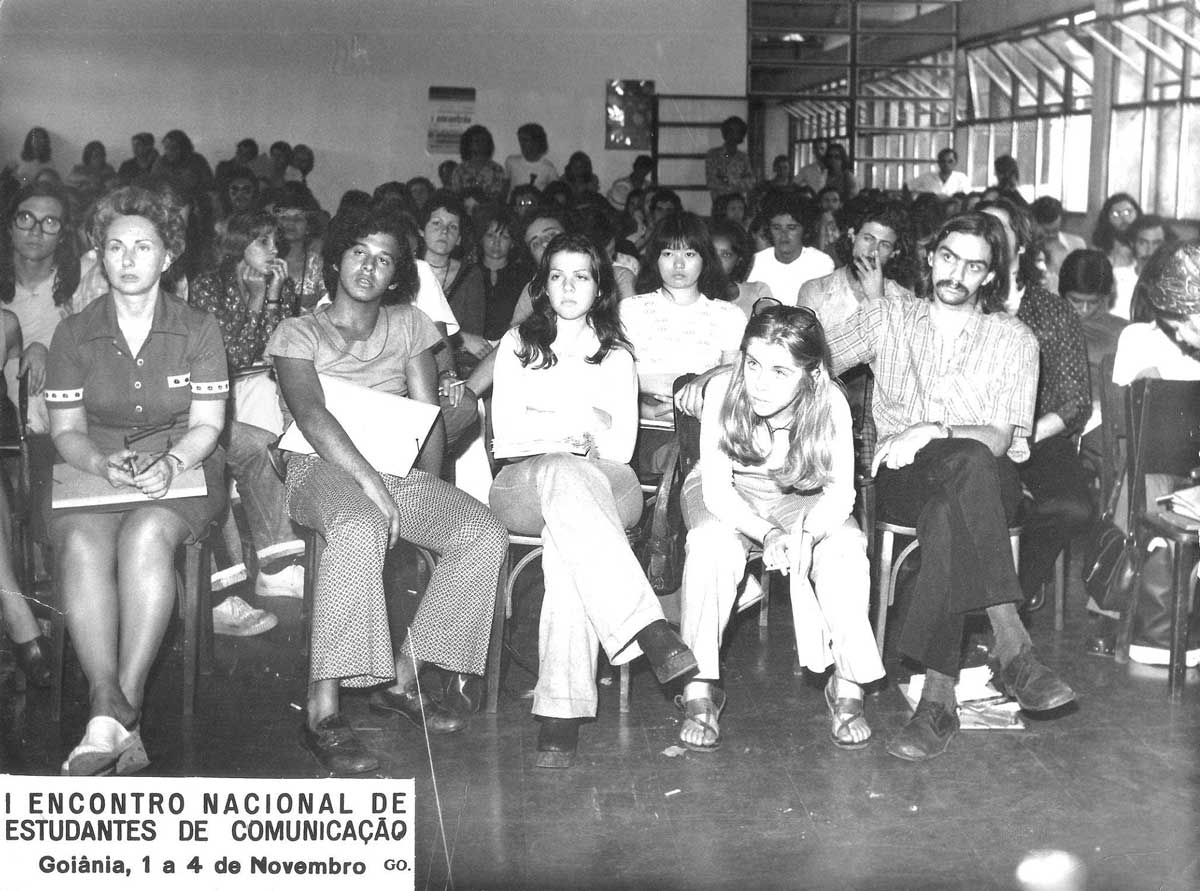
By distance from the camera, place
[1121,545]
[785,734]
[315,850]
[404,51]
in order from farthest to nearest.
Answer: [404,51], [1121,545], [785,734], [315,850]

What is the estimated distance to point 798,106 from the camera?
9.81 meters

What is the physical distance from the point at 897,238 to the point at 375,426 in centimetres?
218

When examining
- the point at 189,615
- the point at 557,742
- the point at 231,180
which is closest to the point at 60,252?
the point at 189,615

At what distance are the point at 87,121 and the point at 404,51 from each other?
1.40 meters

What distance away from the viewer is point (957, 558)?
3.62 metres

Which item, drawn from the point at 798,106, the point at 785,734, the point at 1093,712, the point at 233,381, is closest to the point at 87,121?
the point at 233,381

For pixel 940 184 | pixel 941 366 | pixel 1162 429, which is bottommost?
pixel 1162 429

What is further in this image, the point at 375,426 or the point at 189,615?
the point at 375,426

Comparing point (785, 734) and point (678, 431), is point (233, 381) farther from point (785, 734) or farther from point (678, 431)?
point (785, 734)

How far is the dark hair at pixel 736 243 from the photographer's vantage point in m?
5.67

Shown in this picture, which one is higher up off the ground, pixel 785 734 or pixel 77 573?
pixel 77 573

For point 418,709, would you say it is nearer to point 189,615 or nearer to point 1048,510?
point 189,615

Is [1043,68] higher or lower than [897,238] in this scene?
higher

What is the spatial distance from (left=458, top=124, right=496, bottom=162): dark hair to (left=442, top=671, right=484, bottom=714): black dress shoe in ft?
12.9
